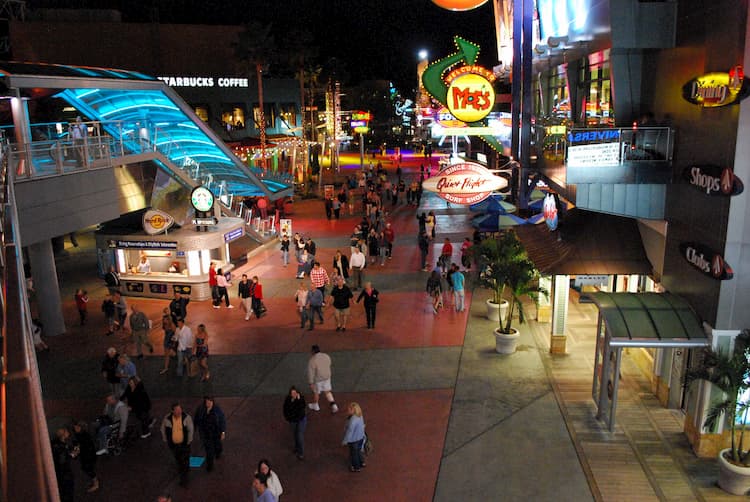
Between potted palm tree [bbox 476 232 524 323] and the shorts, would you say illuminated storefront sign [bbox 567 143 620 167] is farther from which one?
the shorts

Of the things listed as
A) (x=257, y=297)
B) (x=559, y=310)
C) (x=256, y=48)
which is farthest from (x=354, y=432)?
(x=256, y=48)

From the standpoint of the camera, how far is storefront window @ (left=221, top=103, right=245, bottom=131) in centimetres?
5094

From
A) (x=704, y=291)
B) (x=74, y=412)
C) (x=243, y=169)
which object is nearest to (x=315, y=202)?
(x=243, y=169)

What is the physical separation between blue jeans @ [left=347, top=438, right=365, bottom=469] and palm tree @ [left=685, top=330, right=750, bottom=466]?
5.36 meters

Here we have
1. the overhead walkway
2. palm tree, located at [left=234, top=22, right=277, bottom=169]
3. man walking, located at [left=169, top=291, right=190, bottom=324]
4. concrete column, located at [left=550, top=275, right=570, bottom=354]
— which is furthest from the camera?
palm tree, located at [left=234, top=22, right=277, bottom=169]

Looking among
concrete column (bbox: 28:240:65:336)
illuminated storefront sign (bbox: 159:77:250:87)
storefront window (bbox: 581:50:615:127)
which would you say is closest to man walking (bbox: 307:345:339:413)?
storefront window (bbox: 581:50:615:127)

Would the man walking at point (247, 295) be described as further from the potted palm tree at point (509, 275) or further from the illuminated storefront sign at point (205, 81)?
the illuminated storefront sign at point (205, 81)

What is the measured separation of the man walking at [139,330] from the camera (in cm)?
1473

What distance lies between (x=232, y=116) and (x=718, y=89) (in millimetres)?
47245

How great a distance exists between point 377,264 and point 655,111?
13.8 meters

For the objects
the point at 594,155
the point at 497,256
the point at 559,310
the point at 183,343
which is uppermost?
the point at 594,155

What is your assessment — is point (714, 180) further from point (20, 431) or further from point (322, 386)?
point (20, 431)

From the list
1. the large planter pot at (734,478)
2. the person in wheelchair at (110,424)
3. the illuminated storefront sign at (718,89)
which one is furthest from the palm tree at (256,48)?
the large planter pot at (734,478)

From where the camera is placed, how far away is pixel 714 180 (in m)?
9.41
